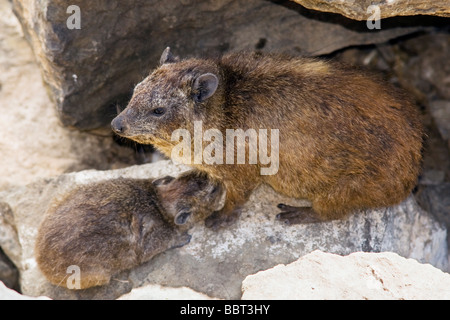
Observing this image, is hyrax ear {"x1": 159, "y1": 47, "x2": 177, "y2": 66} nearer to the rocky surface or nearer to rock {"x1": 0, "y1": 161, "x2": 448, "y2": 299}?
the rocky surface

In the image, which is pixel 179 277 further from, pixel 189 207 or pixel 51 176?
pixel 51 176

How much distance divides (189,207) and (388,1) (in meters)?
2.84

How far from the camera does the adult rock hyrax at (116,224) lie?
17.4ft

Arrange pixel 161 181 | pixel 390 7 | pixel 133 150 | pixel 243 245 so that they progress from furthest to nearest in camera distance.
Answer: pixel 133 150
pixel 161 181
pixel 243 245
pixel 390 7

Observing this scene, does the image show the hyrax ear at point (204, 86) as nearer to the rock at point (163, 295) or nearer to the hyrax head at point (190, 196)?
the hyrax head at point (190, 196)

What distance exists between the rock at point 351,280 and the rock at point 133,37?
3216 millimetres

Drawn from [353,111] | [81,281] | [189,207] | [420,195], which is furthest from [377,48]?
[81,281]

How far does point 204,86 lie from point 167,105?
1.38ft

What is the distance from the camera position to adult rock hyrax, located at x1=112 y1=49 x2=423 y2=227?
5.33 metres

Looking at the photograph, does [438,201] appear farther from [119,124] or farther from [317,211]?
[119,124]

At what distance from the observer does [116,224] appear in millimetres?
5535

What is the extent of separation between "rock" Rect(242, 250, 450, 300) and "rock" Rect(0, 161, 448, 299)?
111cm

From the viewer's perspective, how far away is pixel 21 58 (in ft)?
24.6

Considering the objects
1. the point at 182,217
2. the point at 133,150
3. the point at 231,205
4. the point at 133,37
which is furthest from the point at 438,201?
the point at 133,37
